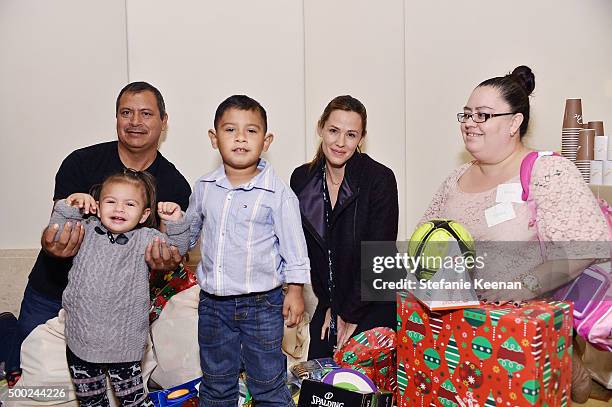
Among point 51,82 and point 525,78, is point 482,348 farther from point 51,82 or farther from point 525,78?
point 51,82

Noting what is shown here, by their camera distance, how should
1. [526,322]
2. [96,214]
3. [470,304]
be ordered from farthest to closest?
[96,214] → [470,304] → [526,322]

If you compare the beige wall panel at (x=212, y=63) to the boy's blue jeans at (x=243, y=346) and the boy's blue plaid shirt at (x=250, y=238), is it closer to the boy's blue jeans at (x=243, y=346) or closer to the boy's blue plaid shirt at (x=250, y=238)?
the boy's blue plaid shirt at (x=250, y=238)

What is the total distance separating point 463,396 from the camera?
219 cm

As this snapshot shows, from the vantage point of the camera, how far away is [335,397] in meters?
2.38

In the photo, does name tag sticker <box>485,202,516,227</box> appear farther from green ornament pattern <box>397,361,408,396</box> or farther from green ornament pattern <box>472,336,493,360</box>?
green ornament pattern <box>397,361,408,396</box>

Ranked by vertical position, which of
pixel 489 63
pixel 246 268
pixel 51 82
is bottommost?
pixel 246 268

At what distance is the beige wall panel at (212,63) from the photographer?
337cm

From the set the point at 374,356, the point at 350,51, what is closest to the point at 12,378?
the point at 374,356

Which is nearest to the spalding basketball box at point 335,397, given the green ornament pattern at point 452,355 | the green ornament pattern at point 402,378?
the green ornament pattern at point 402,378

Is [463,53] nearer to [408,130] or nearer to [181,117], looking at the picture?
[408,130]

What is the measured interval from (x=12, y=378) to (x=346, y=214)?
1.75 m

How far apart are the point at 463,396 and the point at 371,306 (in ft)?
2.54

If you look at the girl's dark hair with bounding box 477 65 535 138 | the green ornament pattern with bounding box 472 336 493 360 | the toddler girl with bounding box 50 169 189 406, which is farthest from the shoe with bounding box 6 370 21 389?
the girl's dark hair with bounding box 477 65 535 138

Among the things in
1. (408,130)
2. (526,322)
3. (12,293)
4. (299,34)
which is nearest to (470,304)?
(526,322)
